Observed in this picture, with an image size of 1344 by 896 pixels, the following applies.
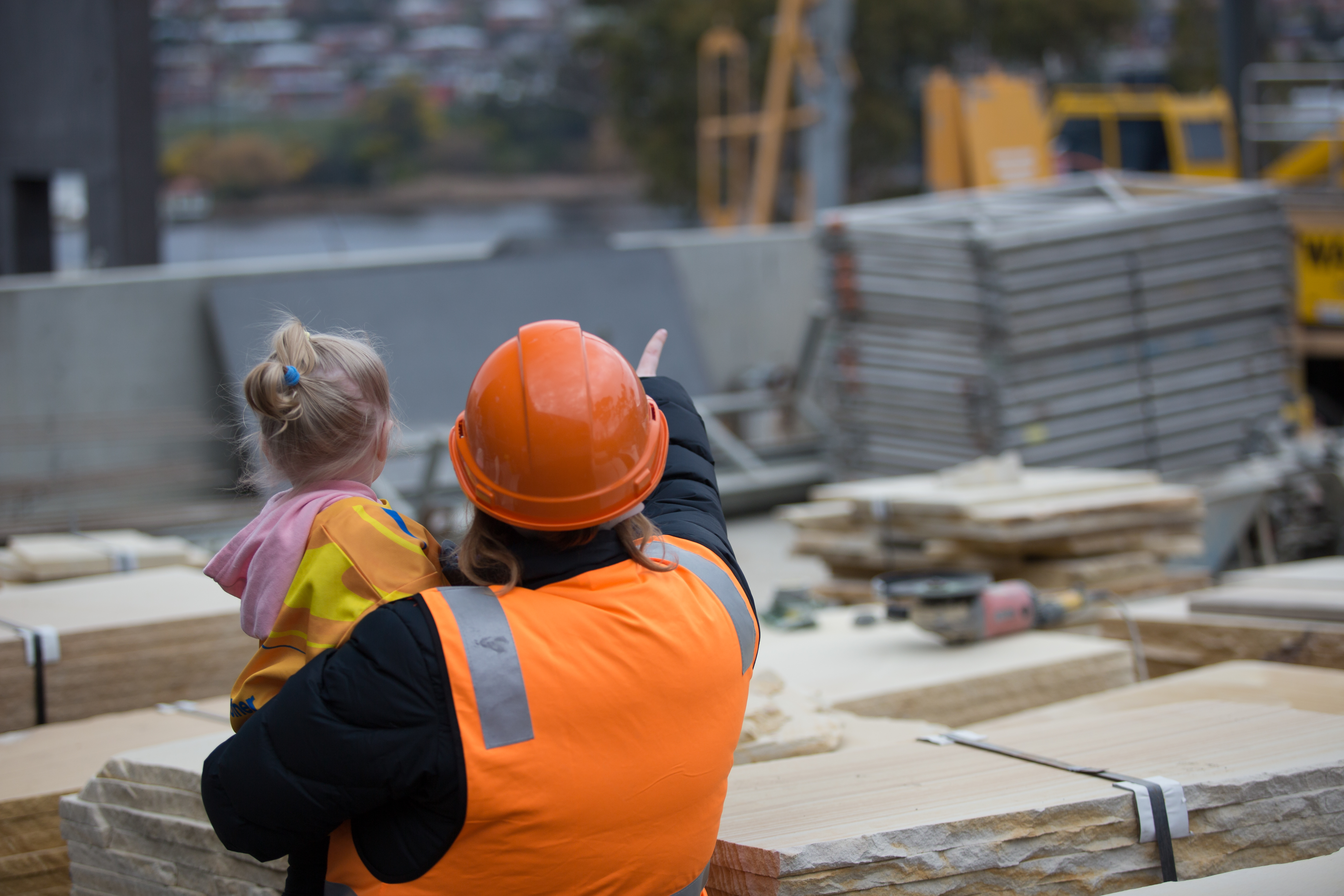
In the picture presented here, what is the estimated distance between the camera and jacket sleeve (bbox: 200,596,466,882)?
170 centimetres

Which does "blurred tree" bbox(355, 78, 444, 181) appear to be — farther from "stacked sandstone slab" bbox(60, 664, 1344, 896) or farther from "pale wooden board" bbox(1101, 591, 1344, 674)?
"stacked sandstone slab" bbox(60, 664, 1344, 896)

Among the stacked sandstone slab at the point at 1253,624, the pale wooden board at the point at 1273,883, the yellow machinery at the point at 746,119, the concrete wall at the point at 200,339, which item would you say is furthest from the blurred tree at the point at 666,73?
the pale wooden board at the point at 1273,883

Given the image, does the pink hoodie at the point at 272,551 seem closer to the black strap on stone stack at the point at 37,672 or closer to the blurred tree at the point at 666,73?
the black strap on stone stack at the point at 37,672

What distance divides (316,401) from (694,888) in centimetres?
101

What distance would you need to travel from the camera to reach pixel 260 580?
205 centimetres

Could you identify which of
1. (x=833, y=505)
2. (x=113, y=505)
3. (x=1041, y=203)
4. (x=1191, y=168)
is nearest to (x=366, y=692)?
(x=833, y=505)

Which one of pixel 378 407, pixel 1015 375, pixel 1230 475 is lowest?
pixel 1230 475

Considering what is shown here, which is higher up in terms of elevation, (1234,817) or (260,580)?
(260,580)

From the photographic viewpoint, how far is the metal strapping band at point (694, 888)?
1973mm

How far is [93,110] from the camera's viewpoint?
10.9 meters

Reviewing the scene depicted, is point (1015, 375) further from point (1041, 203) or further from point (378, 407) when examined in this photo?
point (378, 407)

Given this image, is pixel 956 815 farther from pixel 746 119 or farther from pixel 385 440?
pixel 746 119

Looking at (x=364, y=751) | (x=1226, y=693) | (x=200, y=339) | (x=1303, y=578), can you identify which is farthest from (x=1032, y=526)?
(x=200, y=339)

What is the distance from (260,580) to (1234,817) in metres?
1.98
